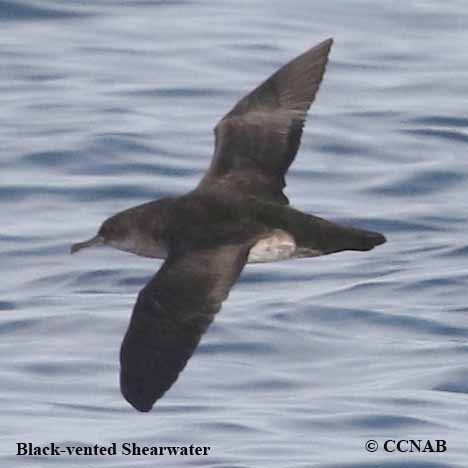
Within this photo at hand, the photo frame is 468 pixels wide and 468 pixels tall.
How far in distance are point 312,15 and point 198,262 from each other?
13.7 metres

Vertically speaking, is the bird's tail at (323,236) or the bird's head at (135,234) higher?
the bird's tail at (323,236)

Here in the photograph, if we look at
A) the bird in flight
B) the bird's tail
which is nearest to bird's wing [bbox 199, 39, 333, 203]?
the bird in flight

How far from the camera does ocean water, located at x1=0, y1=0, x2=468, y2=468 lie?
1266 cm

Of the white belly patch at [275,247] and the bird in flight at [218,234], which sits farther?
the white belly patch at [275,247]

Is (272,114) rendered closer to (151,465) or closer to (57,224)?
(151,465)

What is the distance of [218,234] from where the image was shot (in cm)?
1014

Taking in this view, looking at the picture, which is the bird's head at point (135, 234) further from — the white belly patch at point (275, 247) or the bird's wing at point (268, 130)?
the bird's wing at point (268, 130)

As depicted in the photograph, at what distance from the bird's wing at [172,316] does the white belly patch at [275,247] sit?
6 cm

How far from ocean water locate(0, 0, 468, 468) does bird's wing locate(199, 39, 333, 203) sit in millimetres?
1548

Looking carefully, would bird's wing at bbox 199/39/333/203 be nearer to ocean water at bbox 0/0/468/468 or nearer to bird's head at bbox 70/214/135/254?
bird's head at bbox 70/214/135/254

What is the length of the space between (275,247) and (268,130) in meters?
1.38

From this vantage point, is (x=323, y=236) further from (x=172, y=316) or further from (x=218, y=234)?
(x=172, y=316)

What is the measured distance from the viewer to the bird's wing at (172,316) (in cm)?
938

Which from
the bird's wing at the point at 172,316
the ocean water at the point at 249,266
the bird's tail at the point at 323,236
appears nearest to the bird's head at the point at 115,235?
the bird's wing at the point at 172,316
